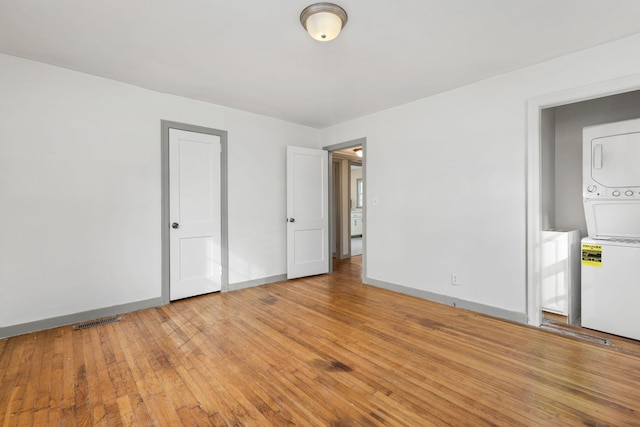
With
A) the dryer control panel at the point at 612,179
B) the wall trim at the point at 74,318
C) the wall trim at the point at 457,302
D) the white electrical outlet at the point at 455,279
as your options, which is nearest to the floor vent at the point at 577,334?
the wall trim at the point at 457,302

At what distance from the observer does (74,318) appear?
3023mm

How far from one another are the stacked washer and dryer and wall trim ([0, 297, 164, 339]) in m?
4.63

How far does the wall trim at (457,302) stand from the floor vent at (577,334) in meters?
0.21

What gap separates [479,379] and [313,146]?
13.7 ft

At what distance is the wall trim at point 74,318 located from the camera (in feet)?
8.98

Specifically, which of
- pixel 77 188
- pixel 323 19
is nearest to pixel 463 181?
pixel 323 19

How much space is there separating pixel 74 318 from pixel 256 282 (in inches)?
83.8

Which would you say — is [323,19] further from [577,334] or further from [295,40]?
[577,334]

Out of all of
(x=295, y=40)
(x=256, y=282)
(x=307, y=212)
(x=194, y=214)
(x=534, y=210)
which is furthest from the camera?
(x=307, y=212)

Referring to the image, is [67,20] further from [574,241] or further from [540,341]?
[574,241]

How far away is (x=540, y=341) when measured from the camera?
2562 millimetres

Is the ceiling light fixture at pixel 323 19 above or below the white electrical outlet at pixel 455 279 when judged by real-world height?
above

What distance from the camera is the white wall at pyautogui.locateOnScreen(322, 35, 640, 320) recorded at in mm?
2914

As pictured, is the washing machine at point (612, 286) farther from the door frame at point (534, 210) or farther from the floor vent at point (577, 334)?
the door frame at point (534, 210)
